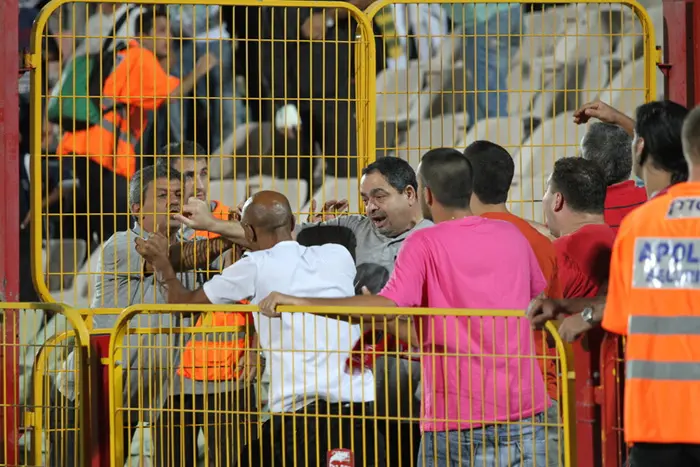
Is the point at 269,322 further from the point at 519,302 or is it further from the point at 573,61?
the point at 573,61

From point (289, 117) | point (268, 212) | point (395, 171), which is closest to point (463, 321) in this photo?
point (268, 212)

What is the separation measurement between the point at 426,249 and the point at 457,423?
60cm

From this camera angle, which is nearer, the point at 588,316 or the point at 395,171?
the point at 588,316

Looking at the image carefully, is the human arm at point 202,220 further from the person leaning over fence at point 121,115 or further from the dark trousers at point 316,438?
the person leaning over fence at point 121,115

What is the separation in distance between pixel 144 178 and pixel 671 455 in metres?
3.03

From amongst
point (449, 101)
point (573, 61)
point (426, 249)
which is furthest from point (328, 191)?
point (426, 249)

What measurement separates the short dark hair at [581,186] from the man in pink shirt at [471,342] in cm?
40

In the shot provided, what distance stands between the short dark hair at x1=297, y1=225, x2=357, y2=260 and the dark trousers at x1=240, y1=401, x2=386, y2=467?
1.11 meters

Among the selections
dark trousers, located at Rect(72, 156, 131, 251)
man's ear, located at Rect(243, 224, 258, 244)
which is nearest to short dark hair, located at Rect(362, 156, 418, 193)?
man's ear, located at Rect(243, 224, 258, 244)

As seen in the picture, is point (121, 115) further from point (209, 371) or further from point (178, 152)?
point (209, 371)

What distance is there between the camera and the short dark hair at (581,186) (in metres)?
4.57

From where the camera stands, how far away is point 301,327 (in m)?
4.43

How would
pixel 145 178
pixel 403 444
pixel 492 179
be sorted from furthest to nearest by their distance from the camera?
1. pixel 145 178
2. pixel 492 179
3. pixel 403 444

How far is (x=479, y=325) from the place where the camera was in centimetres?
416
